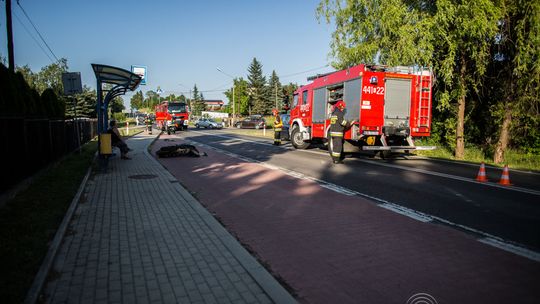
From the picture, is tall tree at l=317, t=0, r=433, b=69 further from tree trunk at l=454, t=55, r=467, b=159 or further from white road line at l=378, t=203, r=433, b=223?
white road line at l=378, t=203, r=433, b=223

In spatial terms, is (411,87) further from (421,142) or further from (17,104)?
(17,104)

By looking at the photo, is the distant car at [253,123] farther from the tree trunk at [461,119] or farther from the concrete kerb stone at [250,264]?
the concrete kerb stone at [250,264]

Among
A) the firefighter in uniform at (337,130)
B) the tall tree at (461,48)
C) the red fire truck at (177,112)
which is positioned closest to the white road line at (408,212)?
the firefighter in uniform at (337,130)

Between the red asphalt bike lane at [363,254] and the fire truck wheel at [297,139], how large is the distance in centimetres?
1104

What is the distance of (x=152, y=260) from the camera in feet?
13.5

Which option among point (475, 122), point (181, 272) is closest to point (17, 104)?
point (181, 272)

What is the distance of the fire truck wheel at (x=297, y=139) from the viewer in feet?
60.7

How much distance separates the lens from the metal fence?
21.9 feet

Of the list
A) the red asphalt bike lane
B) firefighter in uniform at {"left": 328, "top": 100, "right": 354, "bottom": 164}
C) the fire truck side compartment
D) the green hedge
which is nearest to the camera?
the red asphalt bike lane

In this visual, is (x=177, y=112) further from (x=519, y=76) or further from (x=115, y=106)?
(x=519, y=76)

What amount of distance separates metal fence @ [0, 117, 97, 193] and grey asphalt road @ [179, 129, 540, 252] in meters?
6.60

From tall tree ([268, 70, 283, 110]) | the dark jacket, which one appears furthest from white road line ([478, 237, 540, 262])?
tall tree ([268, 70, 283, 110])

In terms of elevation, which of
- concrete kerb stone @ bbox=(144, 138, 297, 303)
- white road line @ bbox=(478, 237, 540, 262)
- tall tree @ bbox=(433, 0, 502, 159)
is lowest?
concrete kerb stone @ bbox=(144, 138, 297, 303)

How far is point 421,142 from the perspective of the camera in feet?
58.3
